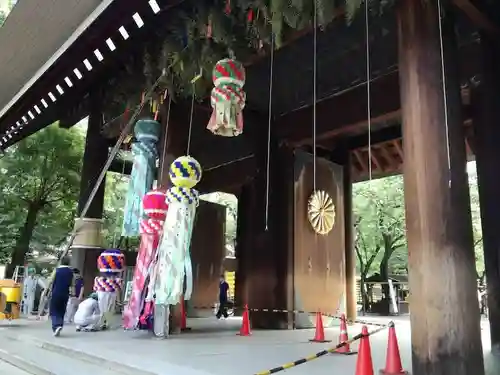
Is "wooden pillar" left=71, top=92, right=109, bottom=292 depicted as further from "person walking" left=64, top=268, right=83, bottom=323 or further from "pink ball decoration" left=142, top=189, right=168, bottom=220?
"pink ball decoration" left=142, top=189, right=168, bottom=220

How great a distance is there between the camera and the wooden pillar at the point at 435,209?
154 inches

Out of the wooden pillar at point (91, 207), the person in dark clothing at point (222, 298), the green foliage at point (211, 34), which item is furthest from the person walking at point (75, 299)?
the green foliage at point (211, 34)

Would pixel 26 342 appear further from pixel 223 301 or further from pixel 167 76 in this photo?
pixel 223 301

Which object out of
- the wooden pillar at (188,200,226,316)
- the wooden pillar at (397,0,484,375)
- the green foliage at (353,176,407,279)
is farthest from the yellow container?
the green foliage at (353,176,407,279)

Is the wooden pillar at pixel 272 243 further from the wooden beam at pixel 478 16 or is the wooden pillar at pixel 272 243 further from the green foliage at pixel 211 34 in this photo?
the wooden beam at pixel 478 16

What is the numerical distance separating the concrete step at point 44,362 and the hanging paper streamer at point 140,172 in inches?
91.5

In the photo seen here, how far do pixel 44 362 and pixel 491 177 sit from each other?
6.27 meters

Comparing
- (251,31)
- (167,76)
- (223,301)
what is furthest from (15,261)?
(251,31)

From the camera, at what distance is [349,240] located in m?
11.4

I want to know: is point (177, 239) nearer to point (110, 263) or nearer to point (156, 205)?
point (156, 205)

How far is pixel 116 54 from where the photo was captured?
7949mm

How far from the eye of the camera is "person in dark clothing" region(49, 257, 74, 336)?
7188 millimetres

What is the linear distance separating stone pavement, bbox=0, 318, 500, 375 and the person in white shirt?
19cm

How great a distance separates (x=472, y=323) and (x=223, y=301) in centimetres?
874
